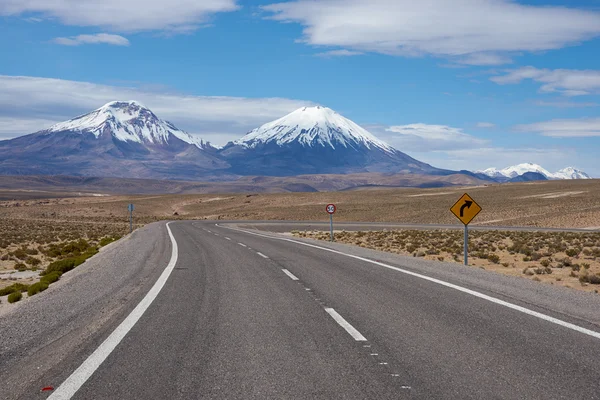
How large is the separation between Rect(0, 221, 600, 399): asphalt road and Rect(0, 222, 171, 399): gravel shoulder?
0.03m

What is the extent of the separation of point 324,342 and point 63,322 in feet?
13.5

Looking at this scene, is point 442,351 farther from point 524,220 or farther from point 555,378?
point 524,220

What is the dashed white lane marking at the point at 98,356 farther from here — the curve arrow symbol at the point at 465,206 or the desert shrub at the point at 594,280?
the desert shrub at the point at 594,280

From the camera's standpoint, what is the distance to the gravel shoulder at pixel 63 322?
21.0 feet

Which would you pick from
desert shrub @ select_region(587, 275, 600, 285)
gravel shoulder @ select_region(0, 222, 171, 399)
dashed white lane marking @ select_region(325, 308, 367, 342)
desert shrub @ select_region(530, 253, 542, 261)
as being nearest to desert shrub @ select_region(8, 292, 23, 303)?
gravel shoulder @ select_region(0, 222, 171, 399)

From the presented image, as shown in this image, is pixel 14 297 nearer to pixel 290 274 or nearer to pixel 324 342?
pixel 290 274

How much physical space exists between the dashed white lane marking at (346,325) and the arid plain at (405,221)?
27.9 feet

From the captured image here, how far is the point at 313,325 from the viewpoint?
8.36 meters

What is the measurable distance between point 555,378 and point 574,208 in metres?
66.8

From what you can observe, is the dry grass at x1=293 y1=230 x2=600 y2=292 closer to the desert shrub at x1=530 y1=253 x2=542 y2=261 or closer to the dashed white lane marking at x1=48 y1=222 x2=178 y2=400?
the desert shrub at x1=530 y1=253 x2=542 y2=261

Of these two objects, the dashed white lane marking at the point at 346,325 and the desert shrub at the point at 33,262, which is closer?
the dashed white lane marking at the point at 346,325

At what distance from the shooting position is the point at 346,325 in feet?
27.3

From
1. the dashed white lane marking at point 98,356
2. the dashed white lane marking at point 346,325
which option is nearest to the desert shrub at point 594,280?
the dashed white lane marking at point 346,325

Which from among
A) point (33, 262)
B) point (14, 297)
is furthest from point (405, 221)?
point (14, 297)
